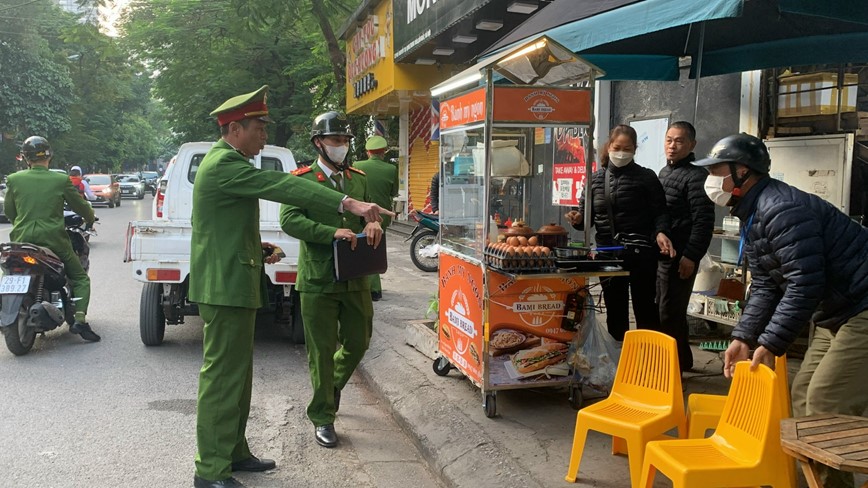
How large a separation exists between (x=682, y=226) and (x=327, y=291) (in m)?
2.54

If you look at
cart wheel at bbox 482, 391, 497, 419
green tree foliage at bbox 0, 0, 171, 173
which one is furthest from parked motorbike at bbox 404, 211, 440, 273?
green tree foliage at bbox 0, 0, 171, 173

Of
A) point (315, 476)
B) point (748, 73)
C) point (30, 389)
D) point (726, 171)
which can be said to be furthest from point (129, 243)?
point (748, 73)

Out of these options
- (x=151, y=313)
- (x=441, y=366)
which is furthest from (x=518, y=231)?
(x=151, y=313)

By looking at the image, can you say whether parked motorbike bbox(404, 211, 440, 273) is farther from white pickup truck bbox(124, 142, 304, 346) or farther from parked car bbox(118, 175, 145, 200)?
parked car bbox(118, 175, 145, 200)

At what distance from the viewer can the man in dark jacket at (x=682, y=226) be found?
4.80m

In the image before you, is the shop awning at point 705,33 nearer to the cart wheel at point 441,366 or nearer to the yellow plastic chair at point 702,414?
the yellow plastic chair at point 702,414

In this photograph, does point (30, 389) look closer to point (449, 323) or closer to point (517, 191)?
point (449, 323)

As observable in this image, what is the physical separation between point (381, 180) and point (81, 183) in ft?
31.4

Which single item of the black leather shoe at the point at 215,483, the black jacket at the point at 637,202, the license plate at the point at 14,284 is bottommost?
the black leather shoe at the point at 215,483

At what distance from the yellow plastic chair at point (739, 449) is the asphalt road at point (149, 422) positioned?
1.52 meters

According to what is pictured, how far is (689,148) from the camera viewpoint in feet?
16.1

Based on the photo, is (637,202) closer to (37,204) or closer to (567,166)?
(567,166)

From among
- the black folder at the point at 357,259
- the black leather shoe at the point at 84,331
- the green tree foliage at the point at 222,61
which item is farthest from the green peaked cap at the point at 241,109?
the green tree foliage at the point at 222,61

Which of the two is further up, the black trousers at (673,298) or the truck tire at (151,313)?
the black trousers at (673,298)
